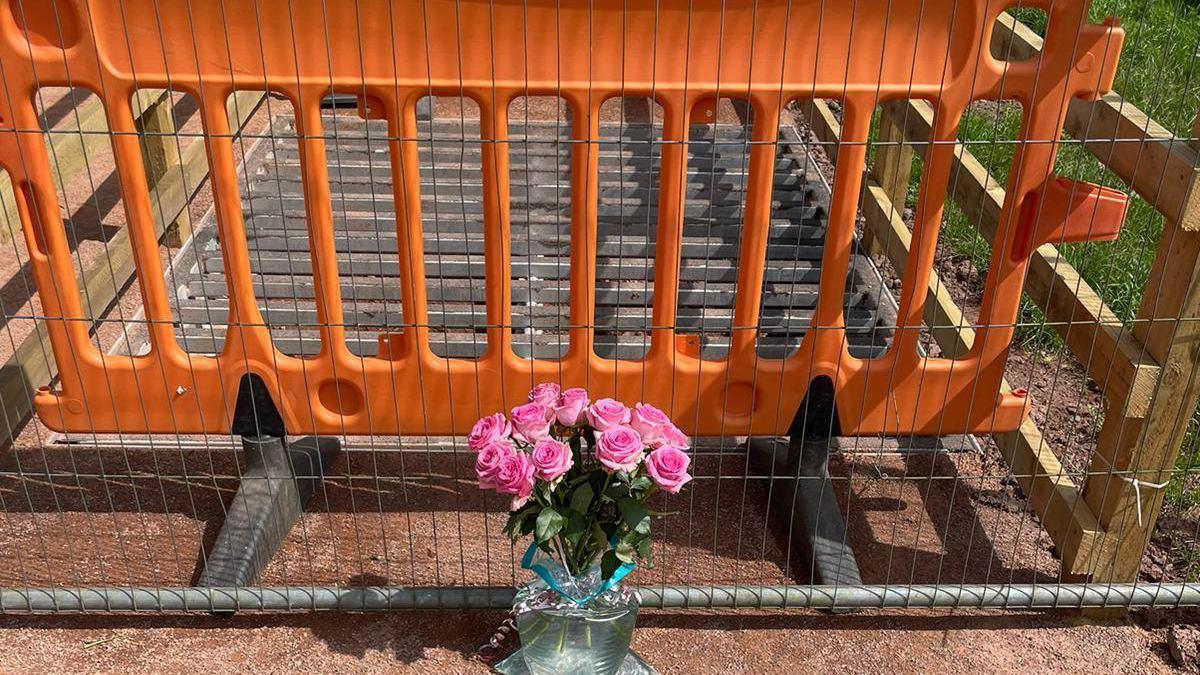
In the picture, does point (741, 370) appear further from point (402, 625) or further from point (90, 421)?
point (90, 421)

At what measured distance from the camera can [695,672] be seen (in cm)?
323

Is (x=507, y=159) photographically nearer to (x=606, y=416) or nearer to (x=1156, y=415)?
(x=606, y=416)

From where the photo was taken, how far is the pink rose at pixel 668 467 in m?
2.79

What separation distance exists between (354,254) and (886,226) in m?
2.32

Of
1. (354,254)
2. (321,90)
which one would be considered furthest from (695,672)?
(354,254)

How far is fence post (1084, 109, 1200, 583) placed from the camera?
3031 millimetres

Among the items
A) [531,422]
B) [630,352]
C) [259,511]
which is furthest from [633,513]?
[630,352]

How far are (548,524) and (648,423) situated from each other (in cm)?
35

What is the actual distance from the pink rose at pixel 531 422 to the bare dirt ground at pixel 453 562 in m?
0.69

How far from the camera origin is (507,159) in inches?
123

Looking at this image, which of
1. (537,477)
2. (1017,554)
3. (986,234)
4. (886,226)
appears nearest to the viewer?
(537,477)

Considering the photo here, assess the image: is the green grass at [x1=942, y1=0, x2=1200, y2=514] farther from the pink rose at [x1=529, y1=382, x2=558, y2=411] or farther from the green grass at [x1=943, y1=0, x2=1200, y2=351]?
the pink rose at [x1=529, y1=382, x2=558, y2=411]

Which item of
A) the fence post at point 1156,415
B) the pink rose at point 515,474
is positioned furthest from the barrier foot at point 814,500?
the pink rose at point 515,474

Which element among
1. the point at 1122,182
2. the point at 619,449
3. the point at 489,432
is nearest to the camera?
the point at 619,449
